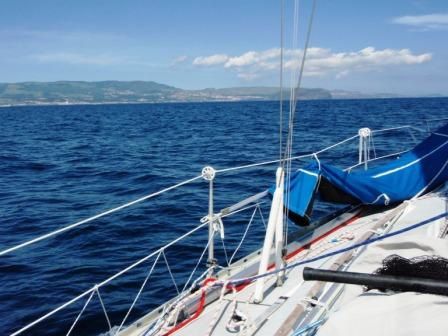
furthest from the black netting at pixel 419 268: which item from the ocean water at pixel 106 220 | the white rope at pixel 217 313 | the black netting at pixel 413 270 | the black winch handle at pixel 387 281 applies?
the ocean water at pixel 106 220

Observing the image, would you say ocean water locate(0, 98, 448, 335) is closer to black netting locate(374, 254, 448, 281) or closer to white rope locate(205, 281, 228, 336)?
white rope locate(205, 281, 228, 336)

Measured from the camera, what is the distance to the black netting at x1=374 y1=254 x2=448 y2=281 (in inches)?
105

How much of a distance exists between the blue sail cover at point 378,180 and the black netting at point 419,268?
7.01 feet

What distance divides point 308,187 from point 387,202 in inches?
73.3

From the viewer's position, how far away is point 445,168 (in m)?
7.36

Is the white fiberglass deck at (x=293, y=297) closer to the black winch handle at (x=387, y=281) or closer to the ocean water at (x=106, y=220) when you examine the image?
the black winch handle at (x=387, y=281)

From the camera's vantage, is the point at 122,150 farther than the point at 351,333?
Yes

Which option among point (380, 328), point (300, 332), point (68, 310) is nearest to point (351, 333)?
point (380, 328)

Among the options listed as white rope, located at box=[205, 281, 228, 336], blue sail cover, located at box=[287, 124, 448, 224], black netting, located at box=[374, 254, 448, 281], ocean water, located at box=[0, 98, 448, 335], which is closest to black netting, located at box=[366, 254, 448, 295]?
black netting, located at box=[374, 254, 448, 281]

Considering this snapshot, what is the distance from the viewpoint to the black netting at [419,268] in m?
2.66

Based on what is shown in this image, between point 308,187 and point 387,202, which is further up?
point 308,187

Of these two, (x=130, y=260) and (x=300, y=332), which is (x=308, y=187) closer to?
(x=300, y=332)

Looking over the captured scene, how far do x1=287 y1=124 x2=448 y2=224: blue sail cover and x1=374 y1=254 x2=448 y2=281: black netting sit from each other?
2.14m

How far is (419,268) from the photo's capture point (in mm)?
2703
